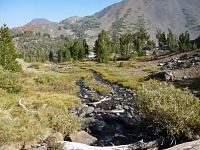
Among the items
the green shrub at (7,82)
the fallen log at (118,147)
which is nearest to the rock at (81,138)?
the fallen log at (118,147)

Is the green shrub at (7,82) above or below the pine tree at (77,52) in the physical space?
below

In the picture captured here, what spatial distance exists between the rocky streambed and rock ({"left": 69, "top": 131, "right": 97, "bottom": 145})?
0.97 feet

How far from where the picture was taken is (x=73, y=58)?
14062cm

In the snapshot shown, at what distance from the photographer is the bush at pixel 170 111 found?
1634 cm

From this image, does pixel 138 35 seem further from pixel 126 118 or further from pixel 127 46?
pixel 126 118

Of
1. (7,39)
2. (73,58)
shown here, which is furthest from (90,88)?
(73,58)

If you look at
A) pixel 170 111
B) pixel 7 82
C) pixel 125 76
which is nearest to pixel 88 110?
pixel 170 111

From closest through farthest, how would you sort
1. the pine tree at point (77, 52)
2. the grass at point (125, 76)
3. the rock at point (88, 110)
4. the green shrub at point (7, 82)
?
the rock at point (88, 110) < the green shrub at point (7, 82) < the grass at point (125, 76) < the pine tree at point (77, 52)

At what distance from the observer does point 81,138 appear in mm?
18703

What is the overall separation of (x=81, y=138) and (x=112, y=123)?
6.12m

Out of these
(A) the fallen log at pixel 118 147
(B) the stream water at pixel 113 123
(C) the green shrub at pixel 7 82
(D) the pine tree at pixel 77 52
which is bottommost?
(B) the stream water at pixel 113 123

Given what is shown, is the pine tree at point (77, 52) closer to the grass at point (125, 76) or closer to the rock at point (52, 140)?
the grass at point (125, 76)

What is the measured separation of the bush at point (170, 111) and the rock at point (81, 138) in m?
4.66

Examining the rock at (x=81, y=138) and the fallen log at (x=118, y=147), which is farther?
the rock at (x=81, y=138)
